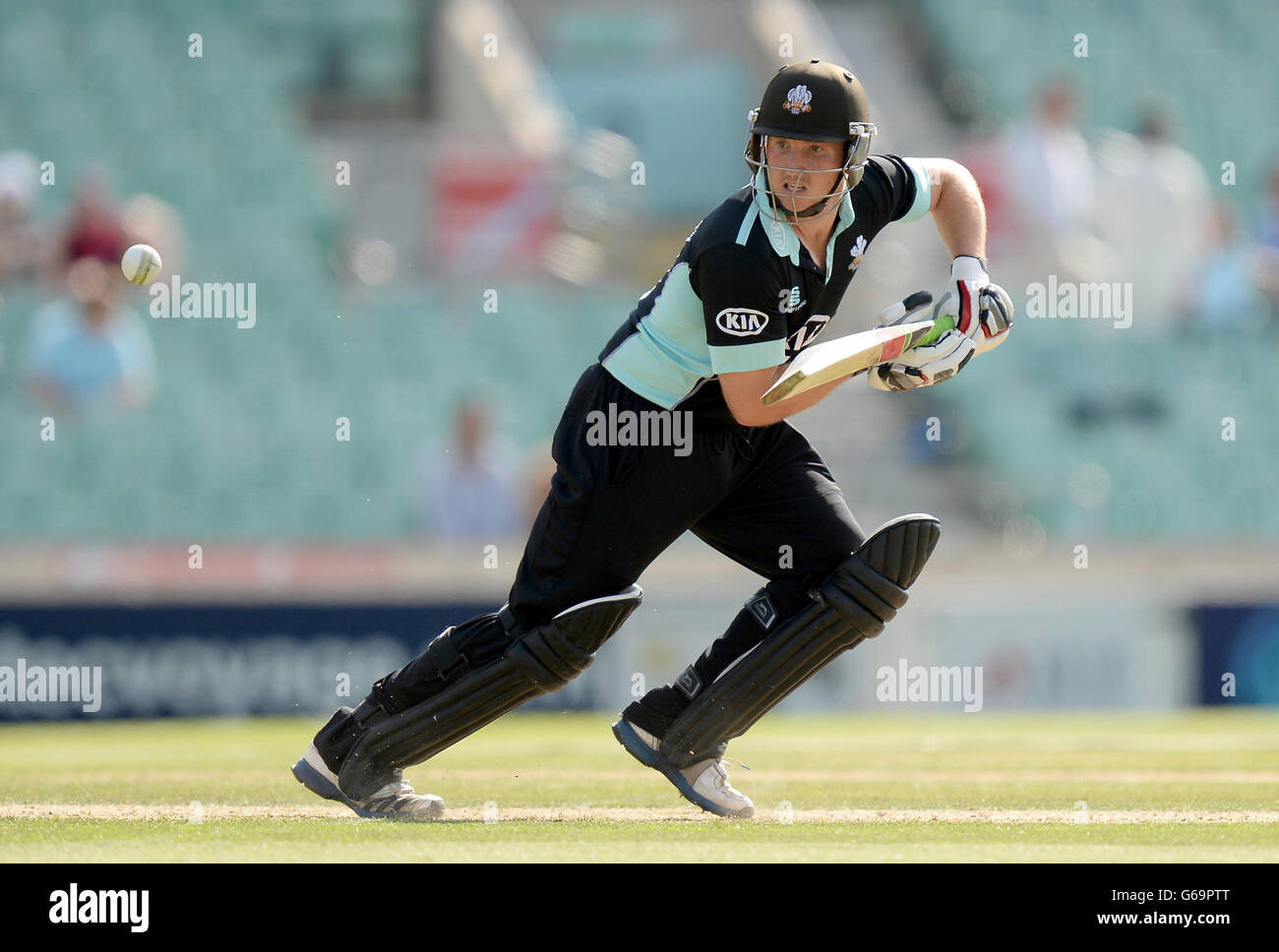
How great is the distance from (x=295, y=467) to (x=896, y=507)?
3762 millimetres

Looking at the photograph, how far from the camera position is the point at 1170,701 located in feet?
33.7

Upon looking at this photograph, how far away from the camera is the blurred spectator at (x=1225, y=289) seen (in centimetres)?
1322

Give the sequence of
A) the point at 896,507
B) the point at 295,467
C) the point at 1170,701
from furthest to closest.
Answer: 1. the point at 896,507
2. the point at 295,467
3. the point at 1170,701

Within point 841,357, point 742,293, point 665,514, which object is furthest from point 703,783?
point 742,293

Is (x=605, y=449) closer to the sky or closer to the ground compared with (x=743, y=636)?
closer to the sky

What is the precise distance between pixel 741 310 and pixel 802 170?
15.4 inches

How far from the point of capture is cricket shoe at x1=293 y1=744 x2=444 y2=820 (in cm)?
512

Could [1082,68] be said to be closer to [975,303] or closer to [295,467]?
[295,467]

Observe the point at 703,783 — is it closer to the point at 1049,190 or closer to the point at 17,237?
the point at 17,237

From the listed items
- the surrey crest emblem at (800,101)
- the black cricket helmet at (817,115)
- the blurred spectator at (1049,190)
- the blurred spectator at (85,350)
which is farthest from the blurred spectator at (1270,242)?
the surrey crest emblem at (800,101)

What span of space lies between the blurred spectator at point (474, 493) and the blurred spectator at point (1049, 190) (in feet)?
13.8

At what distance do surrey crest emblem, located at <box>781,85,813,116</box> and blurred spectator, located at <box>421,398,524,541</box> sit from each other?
19.7 ft

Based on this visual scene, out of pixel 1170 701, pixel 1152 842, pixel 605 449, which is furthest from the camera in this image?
pixel 1170 701
